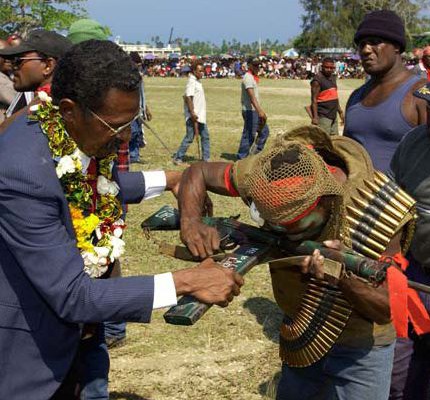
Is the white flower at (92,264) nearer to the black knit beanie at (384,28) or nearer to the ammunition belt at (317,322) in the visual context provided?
the ammunition belt at (317,322)

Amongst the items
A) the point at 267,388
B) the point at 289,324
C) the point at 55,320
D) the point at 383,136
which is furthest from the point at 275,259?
the point at 383,136

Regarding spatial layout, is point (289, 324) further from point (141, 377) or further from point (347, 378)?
point (141, 377)

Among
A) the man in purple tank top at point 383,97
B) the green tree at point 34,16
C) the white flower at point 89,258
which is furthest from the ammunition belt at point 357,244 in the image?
the green tree at point 34,16

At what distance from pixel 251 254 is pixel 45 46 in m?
3.08

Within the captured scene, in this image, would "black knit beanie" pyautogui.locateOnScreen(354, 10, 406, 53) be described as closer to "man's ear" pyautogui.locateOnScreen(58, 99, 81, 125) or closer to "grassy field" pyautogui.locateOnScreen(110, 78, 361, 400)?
"grassy field" pyautogui.locateOnScreen(110, 78, 361, 400)

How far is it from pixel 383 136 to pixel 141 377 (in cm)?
254

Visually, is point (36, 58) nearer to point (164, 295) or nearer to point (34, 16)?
point (164, 295)

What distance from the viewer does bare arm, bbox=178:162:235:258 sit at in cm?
302

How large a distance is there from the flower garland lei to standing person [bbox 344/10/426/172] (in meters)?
2.54

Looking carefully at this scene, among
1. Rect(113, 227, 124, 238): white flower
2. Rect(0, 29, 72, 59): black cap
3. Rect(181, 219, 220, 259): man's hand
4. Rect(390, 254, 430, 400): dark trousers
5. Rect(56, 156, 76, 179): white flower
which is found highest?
Rect(0, 29, 72, 59): black cap

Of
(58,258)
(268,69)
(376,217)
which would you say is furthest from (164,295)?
(268,69)

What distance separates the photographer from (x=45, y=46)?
17.2 feet

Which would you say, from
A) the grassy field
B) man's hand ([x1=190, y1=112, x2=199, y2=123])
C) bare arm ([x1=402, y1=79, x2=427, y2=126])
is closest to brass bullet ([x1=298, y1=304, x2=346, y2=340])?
the grassy field

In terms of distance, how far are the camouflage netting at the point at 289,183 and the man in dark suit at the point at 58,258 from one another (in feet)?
1.10
